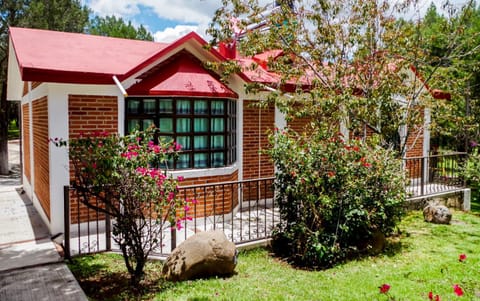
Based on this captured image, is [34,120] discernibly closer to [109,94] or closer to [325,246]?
[109,94]

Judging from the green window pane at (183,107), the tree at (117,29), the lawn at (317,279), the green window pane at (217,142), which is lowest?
the lawn at (317,279)

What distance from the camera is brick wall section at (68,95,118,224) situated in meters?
7.34

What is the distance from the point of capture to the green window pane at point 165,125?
8.09 m

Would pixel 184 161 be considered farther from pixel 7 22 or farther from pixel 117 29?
pixel 117 29

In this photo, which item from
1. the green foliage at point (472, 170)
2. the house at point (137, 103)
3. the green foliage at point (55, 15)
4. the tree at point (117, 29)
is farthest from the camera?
the tree at point (117, 29)

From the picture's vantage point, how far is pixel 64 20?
21.4m

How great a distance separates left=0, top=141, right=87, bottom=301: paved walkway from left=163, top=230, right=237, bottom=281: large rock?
1294 mm

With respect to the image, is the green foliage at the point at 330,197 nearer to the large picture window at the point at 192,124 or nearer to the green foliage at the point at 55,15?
the large picture window at the point at 192,124

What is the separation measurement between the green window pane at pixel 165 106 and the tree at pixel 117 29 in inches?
1694

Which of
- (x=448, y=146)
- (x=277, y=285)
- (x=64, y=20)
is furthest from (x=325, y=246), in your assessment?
(x=64, y=20)

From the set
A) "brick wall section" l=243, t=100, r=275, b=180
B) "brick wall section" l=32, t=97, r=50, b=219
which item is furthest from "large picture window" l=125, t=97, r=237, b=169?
"brick wall section" l=32, t=97, r=50, b=219

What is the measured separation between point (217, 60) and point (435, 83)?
16.9 ft

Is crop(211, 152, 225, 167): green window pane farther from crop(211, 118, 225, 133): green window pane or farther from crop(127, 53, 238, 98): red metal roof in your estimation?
crop(127, 53, 238, 98): red metal roof

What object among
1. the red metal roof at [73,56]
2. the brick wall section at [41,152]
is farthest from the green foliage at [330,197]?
the brick wall section at [41,152]
